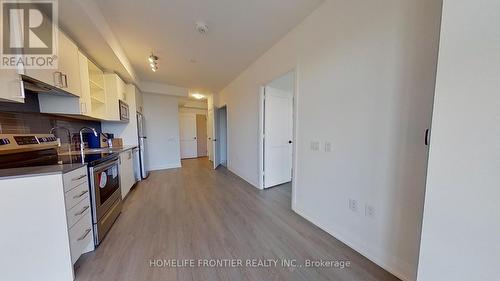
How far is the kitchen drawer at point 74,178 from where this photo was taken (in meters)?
1.34

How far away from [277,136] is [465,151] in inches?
110

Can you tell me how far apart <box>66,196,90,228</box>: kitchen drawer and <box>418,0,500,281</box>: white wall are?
7.72 feet

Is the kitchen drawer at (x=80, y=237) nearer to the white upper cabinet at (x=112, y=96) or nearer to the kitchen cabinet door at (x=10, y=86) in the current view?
the kitchen cabinet door at (x=10, y=86)

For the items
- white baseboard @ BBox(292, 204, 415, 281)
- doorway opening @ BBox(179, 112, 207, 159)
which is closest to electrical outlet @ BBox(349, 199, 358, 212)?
white baseboard @ BBox(292, 204, 415, 281)

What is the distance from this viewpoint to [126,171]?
10.2 ft

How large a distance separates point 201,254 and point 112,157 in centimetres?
167

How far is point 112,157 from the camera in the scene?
2.26 meters

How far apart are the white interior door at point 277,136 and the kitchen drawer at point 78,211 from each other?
2.55 m

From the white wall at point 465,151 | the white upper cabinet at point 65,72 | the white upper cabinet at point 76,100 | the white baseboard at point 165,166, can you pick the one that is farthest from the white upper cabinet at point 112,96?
the white wall at point 465,151

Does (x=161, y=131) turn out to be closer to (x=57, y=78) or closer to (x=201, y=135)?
(x=201, y=135)

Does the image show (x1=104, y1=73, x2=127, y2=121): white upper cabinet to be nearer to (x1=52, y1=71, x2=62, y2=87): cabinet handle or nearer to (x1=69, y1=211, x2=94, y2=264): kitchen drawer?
(x1=52, y1=71, x2=62, y2=87): cabinet handle

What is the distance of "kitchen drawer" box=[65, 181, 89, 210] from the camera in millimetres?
1359

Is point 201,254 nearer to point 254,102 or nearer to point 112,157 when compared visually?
point 112,157

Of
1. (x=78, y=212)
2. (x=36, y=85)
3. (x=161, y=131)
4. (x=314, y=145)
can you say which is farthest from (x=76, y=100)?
(x=161, y=131)
